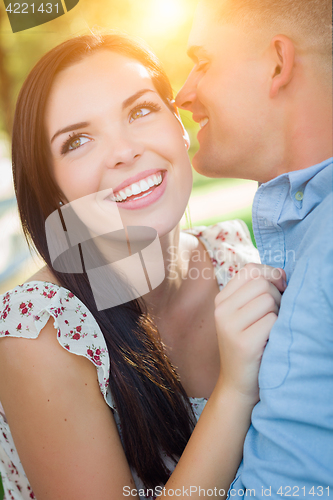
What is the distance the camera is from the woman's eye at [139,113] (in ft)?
3.63

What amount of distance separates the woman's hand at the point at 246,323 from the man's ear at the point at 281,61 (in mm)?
441

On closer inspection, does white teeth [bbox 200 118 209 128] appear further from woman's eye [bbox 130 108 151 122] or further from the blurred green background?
the blurred green background

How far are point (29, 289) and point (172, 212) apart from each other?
448 millimetres

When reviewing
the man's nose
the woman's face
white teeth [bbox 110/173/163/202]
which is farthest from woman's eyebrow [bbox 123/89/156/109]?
white teeth [bbox 110/173/163/202]

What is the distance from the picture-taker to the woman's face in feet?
3.38

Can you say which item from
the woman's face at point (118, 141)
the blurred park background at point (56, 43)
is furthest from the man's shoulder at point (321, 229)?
the blurred park background at point (56, 43)

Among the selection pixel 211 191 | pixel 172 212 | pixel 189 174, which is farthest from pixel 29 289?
pixel 211 191

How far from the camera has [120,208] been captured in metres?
1.11

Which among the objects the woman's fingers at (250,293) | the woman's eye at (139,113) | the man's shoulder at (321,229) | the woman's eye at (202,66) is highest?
the woman's eye at (202,66)

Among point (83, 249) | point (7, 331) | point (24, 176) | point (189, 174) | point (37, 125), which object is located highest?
point (37, 125)

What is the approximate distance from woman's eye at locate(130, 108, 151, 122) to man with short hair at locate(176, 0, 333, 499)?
11cm

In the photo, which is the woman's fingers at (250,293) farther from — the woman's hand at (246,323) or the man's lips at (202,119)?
the man's lips at (202,119)

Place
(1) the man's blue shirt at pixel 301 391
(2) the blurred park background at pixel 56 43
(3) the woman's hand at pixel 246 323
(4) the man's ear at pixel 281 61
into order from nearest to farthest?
(1) the man's blue shirt at pixel 301 391 < (3) the woman's hand at pixel 246 323 < (4) the man's ear at pixel 281 61 < (2) the blurred park background at pixel 56 43

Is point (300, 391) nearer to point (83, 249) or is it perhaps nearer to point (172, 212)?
point (172, 212)
